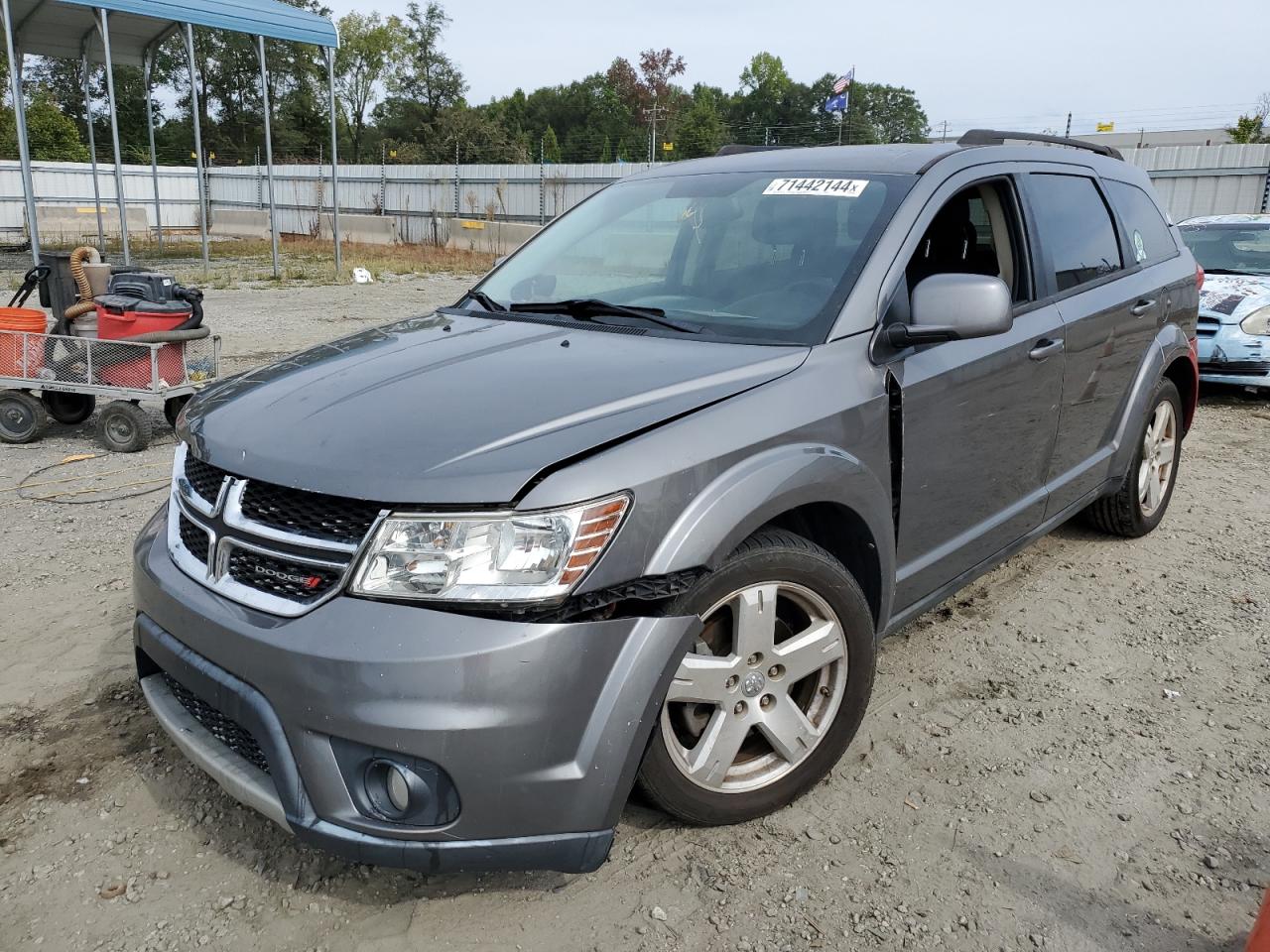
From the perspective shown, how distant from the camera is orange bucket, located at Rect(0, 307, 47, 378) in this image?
257 inches

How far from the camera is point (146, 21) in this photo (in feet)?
59.6

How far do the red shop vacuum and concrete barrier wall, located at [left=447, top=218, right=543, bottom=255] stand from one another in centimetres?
1872

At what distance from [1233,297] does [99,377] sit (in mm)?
9112

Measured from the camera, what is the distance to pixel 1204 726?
10.7 feet

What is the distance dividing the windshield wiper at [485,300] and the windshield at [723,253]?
0.01 meters

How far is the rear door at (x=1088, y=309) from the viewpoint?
3.77 m

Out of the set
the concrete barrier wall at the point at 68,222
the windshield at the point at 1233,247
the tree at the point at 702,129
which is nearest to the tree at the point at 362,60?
the tree at the point at 702,129

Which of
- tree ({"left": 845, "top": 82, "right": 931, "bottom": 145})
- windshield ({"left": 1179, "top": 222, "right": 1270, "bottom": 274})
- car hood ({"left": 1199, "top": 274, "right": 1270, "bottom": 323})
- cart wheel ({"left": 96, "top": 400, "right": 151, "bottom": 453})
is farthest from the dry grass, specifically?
tree ({"left": 845, "top": 82, "right": 931, "bottom": 145})

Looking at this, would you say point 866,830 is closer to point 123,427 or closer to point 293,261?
point 123,427

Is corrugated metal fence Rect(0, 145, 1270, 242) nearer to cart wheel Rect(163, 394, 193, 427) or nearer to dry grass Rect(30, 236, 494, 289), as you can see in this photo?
dry grass Rect(30, 236, 494, 289)

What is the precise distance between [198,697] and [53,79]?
69.4m

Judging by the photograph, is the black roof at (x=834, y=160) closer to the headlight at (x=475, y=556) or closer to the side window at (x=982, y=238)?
the side window at (x=982, y=238)

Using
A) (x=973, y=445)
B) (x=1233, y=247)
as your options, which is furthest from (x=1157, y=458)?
(x=1233, y=247)

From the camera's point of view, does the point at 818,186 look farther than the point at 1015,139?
No
